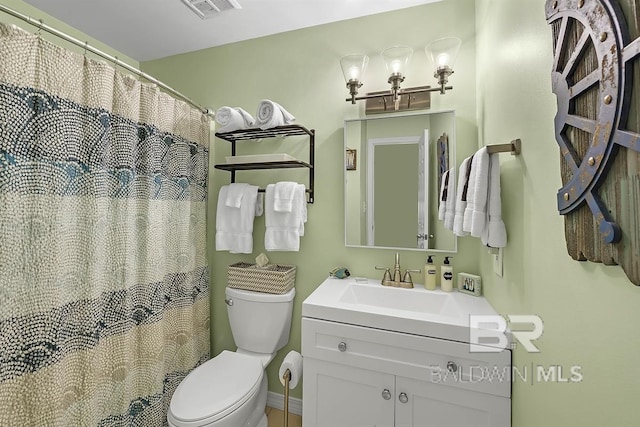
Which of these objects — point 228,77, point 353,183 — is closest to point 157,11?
point 228,77

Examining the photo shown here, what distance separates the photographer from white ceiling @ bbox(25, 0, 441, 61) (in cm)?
163

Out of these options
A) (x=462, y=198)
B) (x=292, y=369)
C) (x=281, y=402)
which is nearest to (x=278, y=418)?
(x=281, y=402)

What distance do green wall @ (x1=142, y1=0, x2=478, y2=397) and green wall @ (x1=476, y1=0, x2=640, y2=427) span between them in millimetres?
329

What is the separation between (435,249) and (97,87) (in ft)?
6.11

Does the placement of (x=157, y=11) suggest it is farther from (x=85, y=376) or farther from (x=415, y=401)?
(x=415, y=401)

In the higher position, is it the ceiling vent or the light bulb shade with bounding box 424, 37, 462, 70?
the ceiling vent

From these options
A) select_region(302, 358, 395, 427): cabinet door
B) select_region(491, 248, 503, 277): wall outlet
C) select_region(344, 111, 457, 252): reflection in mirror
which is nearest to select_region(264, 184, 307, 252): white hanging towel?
select_region(344, 111, 457, 252): reflection in mirror

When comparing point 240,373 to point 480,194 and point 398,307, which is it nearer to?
point 398,307

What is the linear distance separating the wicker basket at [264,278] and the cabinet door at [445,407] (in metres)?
0.82

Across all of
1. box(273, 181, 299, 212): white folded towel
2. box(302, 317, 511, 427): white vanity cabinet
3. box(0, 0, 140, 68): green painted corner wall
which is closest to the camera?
box(302, 317, 511, 427): white vanity cabinet

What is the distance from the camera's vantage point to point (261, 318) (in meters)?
1.70

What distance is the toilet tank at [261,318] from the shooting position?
A: 66.4 inches

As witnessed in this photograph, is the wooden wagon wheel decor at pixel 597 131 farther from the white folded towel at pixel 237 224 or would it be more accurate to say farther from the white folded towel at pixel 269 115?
the white folded towel at pixel 237 224

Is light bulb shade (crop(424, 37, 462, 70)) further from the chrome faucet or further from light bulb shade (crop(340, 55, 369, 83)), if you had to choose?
the chrome faucet
